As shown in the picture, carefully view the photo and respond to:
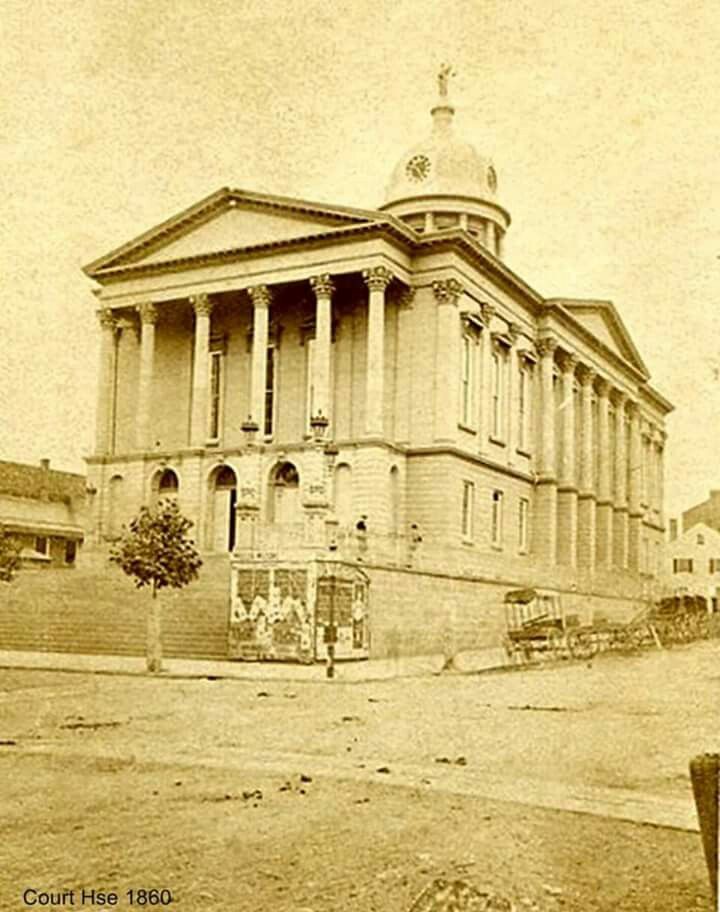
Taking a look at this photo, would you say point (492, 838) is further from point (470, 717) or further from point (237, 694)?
point (237, 694)

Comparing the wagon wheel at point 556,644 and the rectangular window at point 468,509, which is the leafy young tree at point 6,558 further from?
the rectangular window at point 468,509

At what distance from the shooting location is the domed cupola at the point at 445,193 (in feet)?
151

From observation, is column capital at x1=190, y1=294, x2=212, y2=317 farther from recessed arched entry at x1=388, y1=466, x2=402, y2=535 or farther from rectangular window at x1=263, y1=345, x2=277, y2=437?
recessed arched entry at x1=388, y1=466, x2=402, y2=535

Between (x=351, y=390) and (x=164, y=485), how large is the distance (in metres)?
7.09

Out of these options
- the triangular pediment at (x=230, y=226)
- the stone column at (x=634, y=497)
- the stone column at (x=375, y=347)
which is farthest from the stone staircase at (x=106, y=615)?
the stone column at (x=634, y=497)

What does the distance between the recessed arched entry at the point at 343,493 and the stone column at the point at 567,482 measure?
509 inches

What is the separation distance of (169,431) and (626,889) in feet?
118

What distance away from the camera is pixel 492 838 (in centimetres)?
704

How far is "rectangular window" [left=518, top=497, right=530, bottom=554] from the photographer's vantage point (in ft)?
139

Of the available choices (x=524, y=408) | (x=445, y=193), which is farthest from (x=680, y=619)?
(x=445, y=193)

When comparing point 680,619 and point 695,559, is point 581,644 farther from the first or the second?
point 695,559

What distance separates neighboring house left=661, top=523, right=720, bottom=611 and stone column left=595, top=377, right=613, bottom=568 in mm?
19371

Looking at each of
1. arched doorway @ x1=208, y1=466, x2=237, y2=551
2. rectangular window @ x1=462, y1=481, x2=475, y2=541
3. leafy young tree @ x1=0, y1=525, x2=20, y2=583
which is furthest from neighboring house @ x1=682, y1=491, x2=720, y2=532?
leafy young tree @ x1=0, y1=525, x2=20, y2=583

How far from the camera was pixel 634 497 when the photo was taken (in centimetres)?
5719
